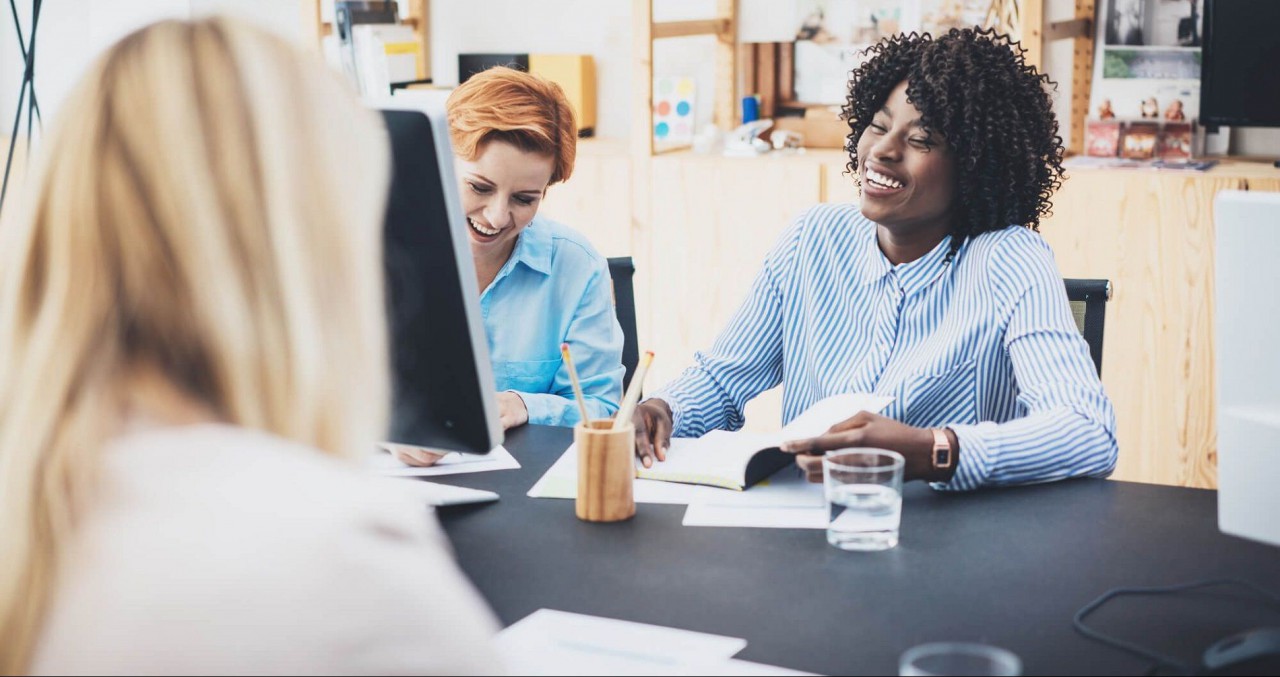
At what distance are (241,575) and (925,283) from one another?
4.42ft

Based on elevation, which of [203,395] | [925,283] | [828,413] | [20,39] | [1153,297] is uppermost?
[20,39]

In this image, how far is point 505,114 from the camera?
6.27 ft

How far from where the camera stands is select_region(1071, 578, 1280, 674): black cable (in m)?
1.02

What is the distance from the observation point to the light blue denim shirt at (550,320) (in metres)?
1.98

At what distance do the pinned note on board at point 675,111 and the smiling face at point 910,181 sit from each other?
1.73 m

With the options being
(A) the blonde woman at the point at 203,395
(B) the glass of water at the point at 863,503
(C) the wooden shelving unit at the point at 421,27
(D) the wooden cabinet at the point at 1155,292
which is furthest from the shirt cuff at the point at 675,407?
(C) the wooden shelving unit at the point at 421,27

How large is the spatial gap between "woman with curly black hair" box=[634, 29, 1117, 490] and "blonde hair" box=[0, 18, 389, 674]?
0.88 meters

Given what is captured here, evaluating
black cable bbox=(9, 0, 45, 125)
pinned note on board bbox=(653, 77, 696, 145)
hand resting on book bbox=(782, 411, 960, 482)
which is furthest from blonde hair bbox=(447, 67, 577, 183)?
black cable bbox=(9, 0, 45, 125)

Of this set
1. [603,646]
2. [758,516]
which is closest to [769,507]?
[758,516]

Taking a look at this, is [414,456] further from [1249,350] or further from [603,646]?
[1249,350]

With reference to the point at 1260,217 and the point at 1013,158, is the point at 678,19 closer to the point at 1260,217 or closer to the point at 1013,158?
the point at 1013,158

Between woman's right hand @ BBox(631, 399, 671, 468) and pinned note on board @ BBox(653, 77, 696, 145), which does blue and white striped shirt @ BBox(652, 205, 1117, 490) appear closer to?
woman's right hand @ BBox(631, 399, 671, 468)

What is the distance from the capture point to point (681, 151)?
3.45 metres

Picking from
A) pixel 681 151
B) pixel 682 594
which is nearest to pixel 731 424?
pixel 682 594
